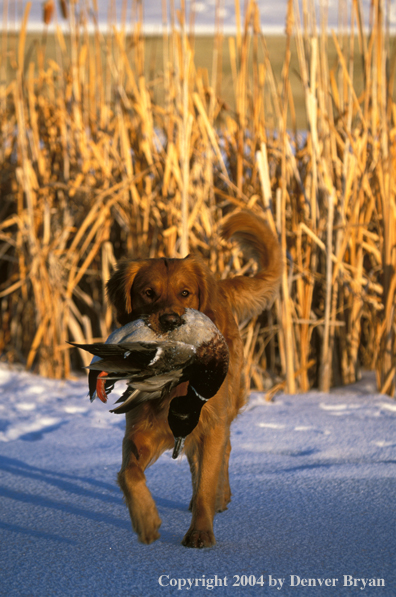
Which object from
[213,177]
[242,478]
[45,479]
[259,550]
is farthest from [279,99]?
[259,550]

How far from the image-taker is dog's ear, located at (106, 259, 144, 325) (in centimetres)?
197

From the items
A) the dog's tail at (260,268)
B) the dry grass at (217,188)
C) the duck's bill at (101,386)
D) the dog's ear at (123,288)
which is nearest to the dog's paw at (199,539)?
the duck's bill at (101,386)

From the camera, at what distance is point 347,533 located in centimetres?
167

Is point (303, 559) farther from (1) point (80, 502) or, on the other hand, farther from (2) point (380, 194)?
(2) point (380, 194)

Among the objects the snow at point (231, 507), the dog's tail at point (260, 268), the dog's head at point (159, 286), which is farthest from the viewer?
the dog's tail at point (260, 268)

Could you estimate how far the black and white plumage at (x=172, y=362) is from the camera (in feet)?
5.07

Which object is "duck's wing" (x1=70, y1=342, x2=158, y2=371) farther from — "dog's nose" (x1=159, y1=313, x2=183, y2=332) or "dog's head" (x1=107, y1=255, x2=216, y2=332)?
"dog's head" (x1=107, y1=255, x2=216, y2=332)

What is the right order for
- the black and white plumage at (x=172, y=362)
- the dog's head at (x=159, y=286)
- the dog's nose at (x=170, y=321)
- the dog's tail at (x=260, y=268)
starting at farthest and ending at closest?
the dog's tail at (x=260, y=268)
the dog's head at (x=159, y=286)
the dog's nose at (x=170, y=321)
the black and white plumage at (x=172, y=362)

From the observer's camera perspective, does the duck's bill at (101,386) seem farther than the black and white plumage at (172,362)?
Yes

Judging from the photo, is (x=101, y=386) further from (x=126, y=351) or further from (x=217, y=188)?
(x=217, y=188)

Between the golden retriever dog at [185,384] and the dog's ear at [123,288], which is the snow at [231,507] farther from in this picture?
the dog's ear at [123,288]

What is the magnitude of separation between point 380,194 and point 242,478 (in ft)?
5.42

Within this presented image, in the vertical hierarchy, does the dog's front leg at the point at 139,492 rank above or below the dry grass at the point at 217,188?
below

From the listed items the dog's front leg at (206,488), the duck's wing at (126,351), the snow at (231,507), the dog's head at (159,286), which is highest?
the dog's head at (159,286)
